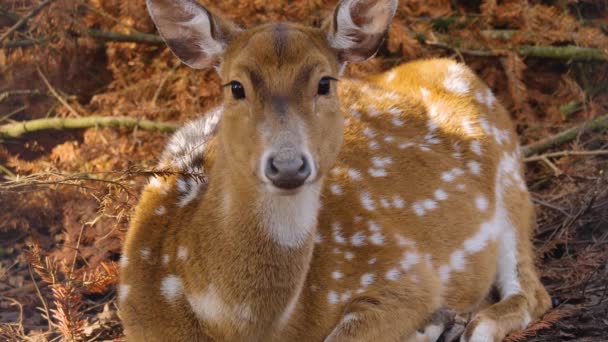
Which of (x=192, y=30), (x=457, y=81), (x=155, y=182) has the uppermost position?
(x=192, y=30)

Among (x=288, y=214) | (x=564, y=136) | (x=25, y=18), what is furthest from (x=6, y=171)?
(x=564, y=136)

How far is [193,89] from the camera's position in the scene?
568 centimetres

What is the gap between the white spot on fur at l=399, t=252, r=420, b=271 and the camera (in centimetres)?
396

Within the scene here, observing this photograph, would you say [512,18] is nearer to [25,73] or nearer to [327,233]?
[327,233]

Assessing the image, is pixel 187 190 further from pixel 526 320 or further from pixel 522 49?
pixel 522 49

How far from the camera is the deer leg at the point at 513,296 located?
4.05 m

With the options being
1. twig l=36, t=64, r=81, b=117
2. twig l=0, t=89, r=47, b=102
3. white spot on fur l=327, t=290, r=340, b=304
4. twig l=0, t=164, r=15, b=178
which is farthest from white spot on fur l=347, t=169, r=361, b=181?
twig l=0, t=89, r=47, b=102

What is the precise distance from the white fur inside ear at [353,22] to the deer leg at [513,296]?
5.01 feet

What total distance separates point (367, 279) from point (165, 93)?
2.68 metres

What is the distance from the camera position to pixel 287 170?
9.30 ft

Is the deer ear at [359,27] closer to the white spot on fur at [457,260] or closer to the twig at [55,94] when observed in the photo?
the white spot on fur at [457,260]

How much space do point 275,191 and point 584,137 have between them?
3461 millimetres

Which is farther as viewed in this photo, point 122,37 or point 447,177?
point 122,37

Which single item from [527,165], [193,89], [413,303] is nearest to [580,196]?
[527,165]
